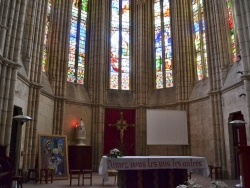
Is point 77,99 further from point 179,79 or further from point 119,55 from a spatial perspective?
point 179,79

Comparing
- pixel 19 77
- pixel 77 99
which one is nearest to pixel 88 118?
pixel 77 99

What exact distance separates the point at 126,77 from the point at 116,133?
4291mm

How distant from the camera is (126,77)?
19781 mm

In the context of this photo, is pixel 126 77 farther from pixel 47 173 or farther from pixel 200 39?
pixel 47 173

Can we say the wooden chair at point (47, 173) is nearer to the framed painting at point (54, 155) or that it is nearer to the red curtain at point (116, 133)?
the framed painting at point (54, 155)

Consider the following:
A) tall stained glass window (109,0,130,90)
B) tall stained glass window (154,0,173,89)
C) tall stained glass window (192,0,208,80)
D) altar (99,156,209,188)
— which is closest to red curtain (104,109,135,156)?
tall stained glass window (109,0,130,90)

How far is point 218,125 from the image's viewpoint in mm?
14258

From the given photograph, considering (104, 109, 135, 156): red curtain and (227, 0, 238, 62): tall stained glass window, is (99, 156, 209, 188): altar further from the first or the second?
(104, 109, 135, 156): red curtain

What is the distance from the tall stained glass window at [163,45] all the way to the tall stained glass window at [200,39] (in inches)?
84.5

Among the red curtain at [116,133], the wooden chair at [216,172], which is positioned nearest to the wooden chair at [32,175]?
the red curtain at [116,133]

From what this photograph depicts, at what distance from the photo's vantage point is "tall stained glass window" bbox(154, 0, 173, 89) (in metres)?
19.2

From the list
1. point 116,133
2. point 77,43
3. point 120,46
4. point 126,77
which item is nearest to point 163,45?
point 120,46

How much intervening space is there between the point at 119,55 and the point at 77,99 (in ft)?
16.1

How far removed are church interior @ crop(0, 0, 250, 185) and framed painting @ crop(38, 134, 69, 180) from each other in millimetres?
59
